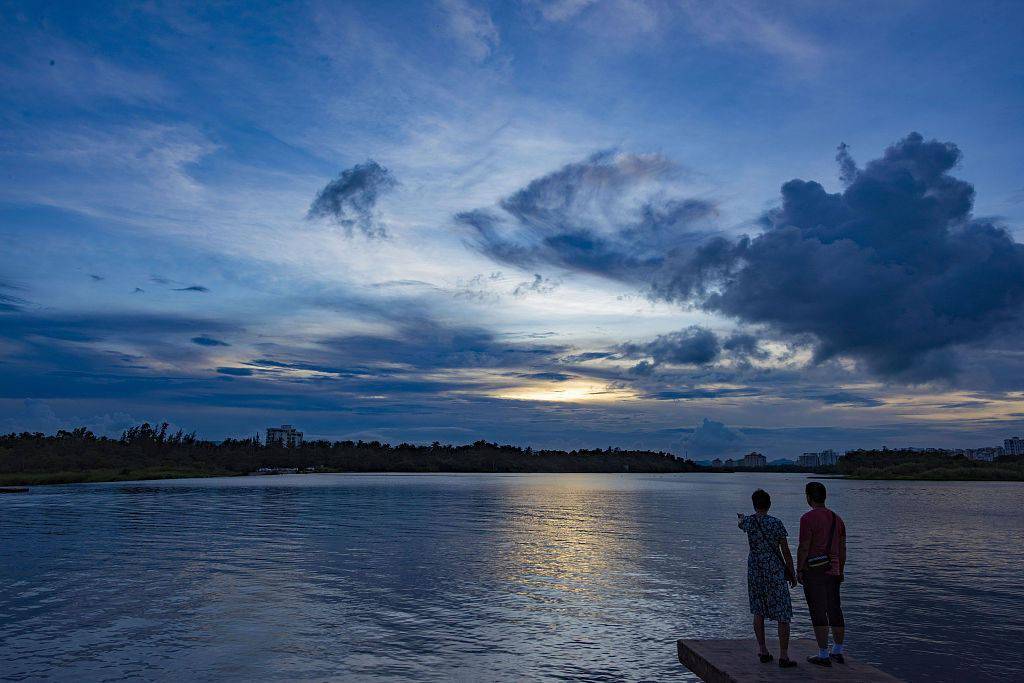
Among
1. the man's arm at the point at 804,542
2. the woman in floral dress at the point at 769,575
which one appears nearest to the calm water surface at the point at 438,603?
the woman in floral dress at the point at 769,575

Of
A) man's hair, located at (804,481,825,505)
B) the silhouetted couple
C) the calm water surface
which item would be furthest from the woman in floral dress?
the calm water surface

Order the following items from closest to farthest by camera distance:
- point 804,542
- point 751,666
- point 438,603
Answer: point 804,542, point 751,666, point 438,603

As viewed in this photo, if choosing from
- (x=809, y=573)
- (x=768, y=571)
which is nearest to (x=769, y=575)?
(x=768, y=571)

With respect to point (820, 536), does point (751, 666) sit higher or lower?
lower

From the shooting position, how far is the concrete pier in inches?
537

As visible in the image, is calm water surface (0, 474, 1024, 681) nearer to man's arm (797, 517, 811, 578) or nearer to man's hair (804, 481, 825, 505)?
man's arm (797, 517, 811, 578)

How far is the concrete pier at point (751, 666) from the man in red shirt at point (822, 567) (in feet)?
1.76

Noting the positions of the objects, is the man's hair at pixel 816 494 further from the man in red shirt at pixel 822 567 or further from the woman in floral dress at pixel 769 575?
the woman in floral dress at pixel 769 575

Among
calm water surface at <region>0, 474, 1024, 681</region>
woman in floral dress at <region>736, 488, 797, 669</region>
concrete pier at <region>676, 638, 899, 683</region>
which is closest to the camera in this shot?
concrete pier at <region>676, 638, 899, 683</region>

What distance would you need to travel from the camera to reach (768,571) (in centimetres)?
1470

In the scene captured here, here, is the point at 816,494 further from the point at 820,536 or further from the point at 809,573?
the point at 809,573

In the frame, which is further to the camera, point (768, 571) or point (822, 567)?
point (768, 571)

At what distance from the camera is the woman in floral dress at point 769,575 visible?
567 inches

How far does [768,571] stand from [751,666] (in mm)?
2006
